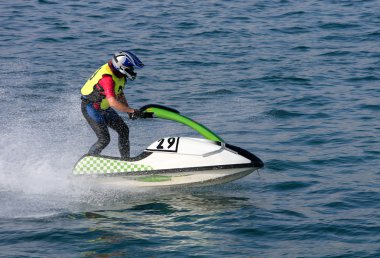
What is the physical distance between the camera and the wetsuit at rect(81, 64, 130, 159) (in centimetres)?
1302

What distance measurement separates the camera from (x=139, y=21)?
90.0 feet

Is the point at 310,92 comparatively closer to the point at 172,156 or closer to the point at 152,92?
the point at 152,92

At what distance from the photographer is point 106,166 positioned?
13203 mm

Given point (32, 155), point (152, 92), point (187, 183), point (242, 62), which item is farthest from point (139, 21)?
point (187, 183)

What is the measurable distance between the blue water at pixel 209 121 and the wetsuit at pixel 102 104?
0.80m

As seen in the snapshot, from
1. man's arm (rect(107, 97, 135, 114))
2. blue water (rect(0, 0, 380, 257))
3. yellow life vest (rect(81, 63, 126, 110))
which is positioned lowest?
blue water (rect(0, 0, 380, 257))

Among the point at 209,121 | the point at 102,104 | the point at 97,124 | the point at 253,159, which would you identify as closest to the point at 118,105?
the point at 102,104

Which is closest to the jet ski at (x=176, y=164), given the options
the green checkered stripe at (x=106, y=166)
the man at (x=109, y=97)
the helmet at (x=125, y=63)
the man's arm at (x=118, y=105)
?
the green checkered stripe at (x=106, y=166)

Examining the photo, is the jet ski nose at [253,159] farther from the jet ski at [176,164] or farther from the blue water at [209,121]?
the blue water at [209,121]

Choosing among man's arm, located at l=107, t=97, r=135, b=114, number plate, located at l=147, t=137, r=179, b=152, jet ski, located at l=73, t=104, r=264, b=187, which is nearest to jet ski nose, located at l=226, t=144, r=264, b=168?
jet ski, located at l=73, t=104, r=264, b=187

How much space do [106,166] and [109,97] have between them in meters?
1.09

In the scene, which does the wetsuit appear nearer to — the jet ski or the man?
the man

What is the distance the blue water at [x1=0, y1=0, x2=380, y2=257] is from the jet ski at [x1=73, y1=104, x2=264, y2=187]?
0.25 meters

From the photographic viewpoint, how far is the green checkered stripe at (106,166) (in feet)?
43.2
